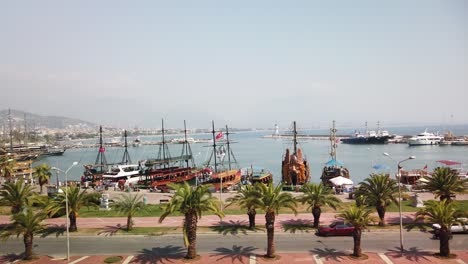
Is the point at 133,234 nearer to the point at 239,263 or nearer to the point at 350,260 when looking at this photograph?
the point at 239,263

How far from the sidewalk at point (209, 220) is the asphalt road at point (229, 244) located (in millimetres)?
3427

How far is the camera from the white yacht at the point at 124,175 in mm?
77994

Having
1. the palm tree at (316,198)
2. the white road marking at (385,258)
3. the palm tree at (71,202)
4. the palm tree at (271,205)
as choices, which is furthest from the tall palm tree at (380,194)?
the palm tree at (71,202)

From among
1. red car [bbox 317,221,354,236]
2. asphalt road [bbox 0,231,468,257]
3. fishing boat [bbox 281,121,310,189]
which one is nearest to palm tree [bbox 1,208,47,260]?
asphalt road [bbox 0,231,468,257]

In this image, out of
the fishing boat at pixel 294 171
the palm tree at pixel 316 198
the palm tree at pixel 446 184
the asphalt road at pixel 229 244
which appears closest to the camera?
the asphalt road at pixel 229 244

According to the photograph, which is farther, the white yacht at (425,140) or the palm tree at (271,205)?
the white yacht at (425,140)

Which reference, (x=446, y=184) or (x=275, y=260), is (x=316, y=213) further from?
(x=446, y=184)

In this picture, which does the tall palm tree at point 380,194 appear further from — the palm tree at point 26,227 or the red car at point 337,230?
the palm tree at point 26,227

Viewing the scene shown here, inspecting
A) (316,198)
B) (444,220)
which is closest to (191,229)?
(316,198)

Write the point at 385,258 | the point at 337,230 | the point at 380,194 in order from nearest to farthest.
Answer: the point at 385,258
the point at 337,230
the point at 380,194

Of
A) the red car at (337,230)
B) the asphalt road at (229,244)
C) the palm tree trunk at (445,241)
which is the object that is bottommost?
the asphalt road at (229,244)

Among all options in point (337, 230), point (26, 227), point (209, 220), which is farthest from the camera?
point (209, 220)

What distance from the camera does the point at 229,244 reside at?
86.9ft

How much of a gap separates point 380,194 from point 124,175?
205 feet
